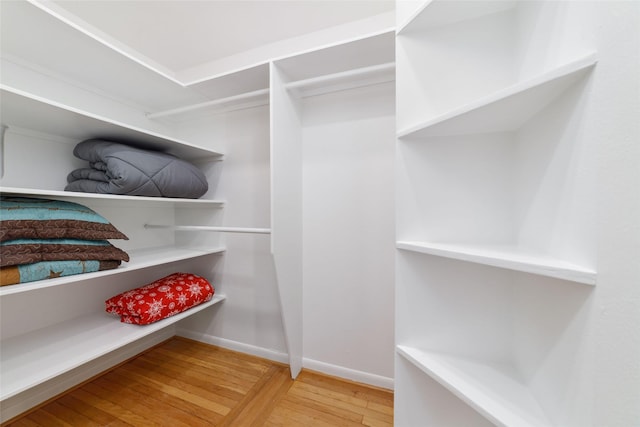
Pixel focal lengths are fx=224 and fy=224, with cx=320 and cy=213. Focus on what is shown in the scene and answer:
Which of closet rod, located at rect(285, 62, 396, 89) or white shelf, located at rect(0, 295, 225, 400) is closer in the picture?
white shelf, located at rect(0, 295, 225, 400)

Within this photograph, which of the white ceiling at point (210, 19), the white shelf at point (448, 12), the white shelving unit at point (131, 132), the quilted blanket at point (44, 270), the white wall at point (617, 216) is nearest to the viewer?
the white wall at point (617, 216)

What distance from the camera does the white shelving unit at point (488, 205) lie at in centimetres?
48

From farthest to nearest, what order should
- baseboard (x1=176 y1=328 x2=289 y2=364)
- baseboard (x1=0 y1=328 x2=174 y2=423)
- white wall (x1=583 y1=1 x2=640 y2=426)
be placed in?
1. baseboard (x1=176 y1=328 x2=289 y2=364)
2. baseboard (x1=0 y1=328 x2=174 y2=423)
3. white wall (x1=583 y1=1 x2=640 y2=426)

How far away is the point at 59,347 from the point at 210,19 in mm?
1928

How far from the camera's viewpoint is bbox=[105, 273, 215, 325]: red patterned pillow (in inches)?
50.1

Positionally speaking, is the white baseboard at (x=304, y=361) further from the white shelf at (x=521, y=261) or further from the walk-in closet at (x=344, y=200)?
the white shelf at (x=521, y=261)

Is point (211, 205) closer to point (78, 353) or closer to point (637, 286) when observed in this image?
point (78, 353)

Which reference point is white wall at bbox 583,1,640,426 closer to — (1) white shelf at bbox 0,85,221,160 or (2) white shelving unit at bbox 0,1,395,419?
(2) white shelving unit at bbox 0,1,395,419

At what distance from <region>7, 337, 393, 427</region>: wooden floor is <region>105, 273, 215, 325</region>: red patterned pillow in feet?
1.38

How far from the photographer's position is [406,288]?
2.57 ft

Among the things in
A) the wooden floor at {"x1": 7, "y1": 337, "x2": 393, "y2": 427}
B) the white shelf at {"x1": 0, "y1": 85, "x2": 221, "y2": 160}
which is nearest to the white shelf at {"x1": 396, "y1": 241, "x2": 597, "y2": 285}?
the wooden floor at {"x1": 7, "y1": 337, "x2": 393, "y2": 427}

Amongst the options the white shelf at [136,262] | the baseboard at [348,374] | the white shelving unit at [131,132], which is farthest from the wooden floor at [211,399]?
the white shelf at [136,262]

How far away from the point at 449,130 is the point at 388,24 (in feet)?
3.44

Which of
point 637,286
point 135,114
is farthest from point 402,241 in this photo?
point 135,114
